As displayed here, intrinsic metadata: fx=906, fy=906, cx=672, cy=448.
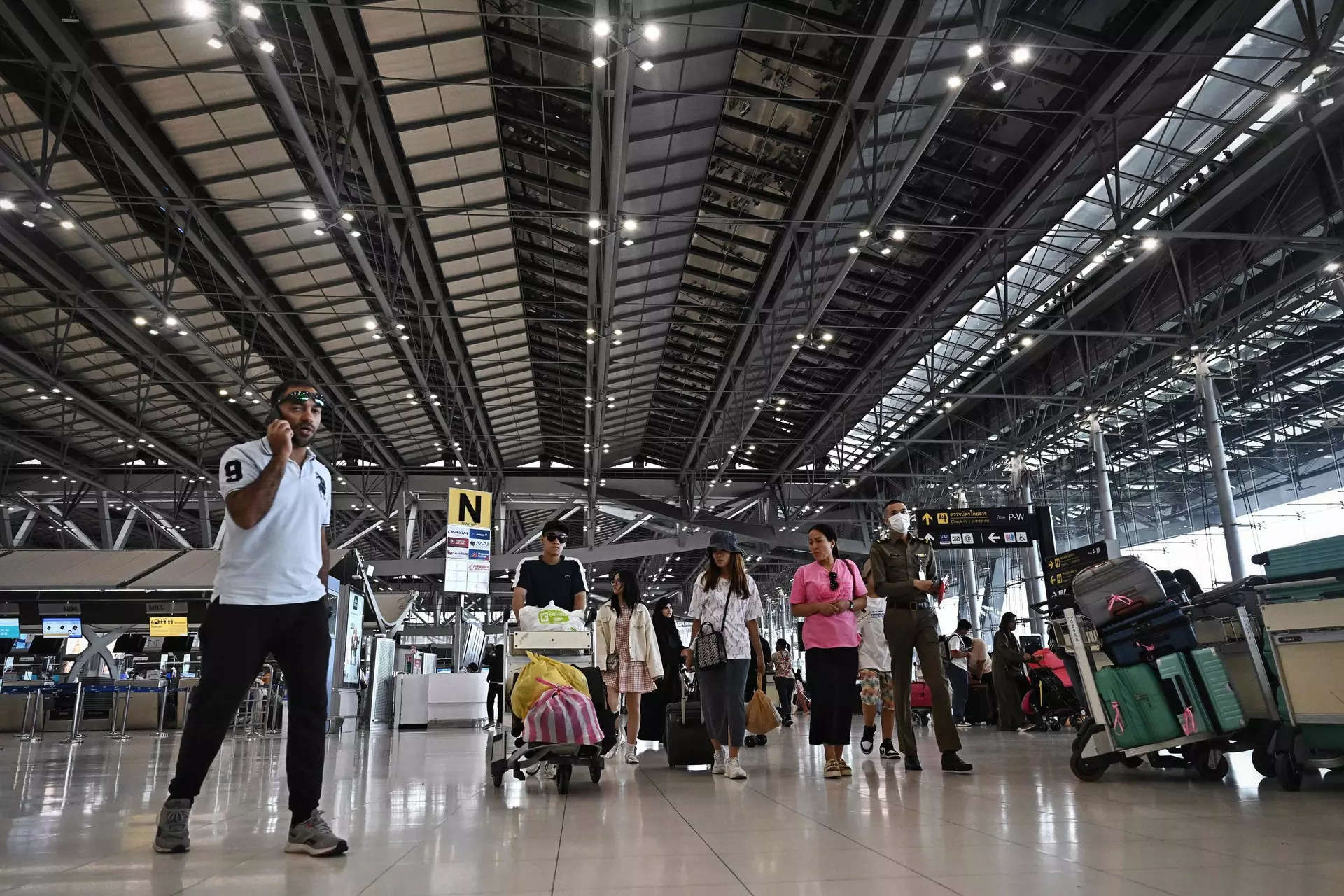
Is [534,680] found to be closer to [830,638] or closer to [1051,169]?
[830,638]

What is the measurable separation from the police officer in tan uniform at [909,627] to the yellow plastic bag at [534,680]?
1.98 meters

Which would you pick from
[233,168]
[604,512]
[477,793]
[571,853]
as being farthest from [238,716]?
[604,512]

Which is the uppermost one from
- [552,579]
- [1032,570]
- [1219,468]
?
[1219,468]

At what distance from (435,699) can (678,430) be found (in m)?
13.4

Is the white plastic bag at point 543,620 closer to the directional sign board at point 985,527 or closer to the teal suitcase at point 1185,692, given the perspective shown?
the teal suitcase at point 1185,692

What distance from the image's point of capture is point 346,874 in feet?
8.70

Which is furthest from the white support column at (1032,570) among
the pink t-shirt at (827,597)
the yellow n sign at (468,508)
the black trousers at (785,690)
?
the pink t-shirt at (827,597)

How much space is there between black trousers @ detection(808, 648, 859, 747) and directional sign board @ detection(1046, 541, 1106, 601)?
10688 millimetres

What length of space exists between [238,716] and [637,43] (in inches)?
484

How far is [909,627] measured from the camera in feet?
18.6

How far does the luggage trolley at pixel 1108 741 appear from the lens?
15.5ft

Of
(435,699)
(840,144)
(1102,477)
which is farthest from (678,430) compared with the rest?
(840,144)

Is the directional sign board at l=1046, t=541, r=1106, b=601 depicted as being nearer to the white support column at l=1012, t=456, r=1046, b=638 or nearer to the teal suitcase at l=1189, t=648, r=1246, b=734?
the white support column at l=1012, t=456, r=1046, b=638

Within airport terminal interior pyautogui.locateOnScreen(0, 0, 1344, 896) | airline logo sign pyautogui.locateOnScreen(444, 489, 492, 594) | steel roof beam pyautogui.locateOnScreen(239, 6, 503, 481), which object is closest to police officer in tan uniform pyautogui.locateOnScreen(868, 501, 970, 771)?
airport terminal interior pyautogui.locateOnScreen(0, 0, 1344, 896)
